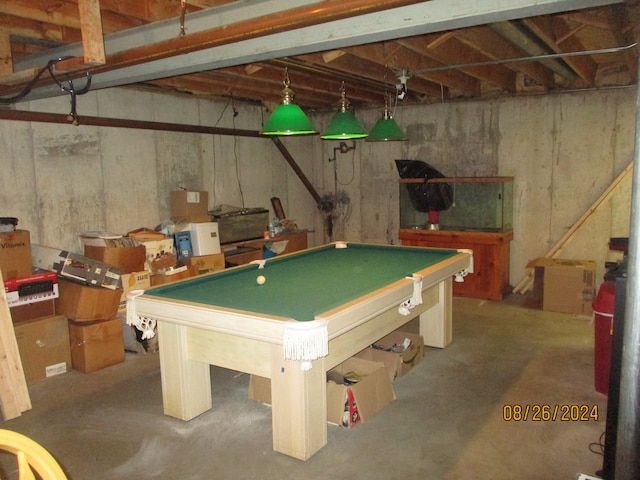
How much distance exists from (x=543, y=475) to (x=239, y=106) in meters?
5.36

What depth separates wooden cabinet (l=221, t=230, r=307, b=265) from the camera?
5.71 meters

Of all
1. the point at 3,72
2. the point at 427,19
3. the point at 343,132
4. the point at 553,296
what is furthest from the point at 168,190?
the point at 553,296

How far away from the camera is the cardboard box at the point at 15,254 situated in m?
3.67

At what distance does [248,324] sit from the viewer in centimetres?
244

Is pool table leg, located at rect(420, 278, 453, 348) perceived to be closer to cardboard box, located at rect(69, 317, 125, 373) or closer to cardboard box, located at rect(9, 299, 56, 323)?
cardboard box, located at rect(69, 317, 125, 373)

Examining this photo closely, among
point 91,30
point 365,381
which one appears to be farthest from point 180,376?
point 91,30

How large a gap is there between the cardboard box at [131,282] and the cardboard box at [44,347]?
0.54 meters

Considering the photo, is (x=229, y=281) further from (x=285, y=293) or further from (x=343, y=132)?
(x=343, y=132)

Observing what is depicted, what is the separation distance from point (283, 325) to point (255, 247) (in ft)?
12.6

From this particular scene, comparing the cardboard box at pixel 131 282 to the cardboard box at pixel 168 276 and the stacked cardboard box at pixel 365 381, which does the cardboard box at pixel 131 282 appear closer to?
the cardboard box at pixel 168 276

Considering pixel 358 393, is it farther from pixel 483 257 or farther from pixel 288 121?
pixel 483 257

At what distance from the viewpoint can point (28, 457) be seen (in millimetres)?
1107

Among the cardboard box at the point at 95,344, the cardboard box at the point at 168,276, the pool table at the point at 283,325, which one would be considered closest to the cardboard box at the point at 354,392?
the pool table at the point at 283,325
